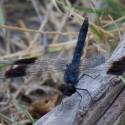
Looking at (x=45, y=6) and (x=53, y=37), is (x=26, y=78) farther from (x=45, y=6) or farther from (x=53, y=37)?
(x=45, y=6)

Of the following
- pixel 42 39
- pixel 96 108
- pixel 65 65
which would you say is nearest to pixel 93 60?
pixel 65 65

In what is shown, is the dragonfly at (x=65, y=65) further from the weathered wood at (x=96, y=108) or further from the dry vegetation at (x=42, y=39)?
the dry vegetation at (x=42, y=39)

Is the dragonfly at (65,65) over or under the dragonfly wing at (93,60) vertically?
under

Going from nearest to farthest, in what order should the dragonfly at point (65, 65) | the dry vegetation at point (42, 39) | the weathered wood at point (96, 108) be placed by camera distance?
the weathered wood at point (96, 108) < the dragonfly at point (65, 65) < the dry vegetation at point (42, 39)

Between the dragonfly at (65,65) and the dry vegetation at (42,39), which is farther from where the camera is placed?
the dry vegetation at (42,39)

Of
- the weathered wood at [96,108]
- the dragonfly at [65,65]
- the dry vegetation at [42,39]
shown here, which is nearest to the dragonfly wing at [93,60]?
the dragonfly at [65,65]

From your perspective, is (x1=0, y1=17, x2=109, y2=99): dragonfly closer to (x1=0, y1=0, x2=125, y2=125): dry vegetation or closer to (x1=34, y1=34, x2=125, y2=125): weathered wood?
(x1=34, y1=34, x2=125, y2=125): weathered wood
